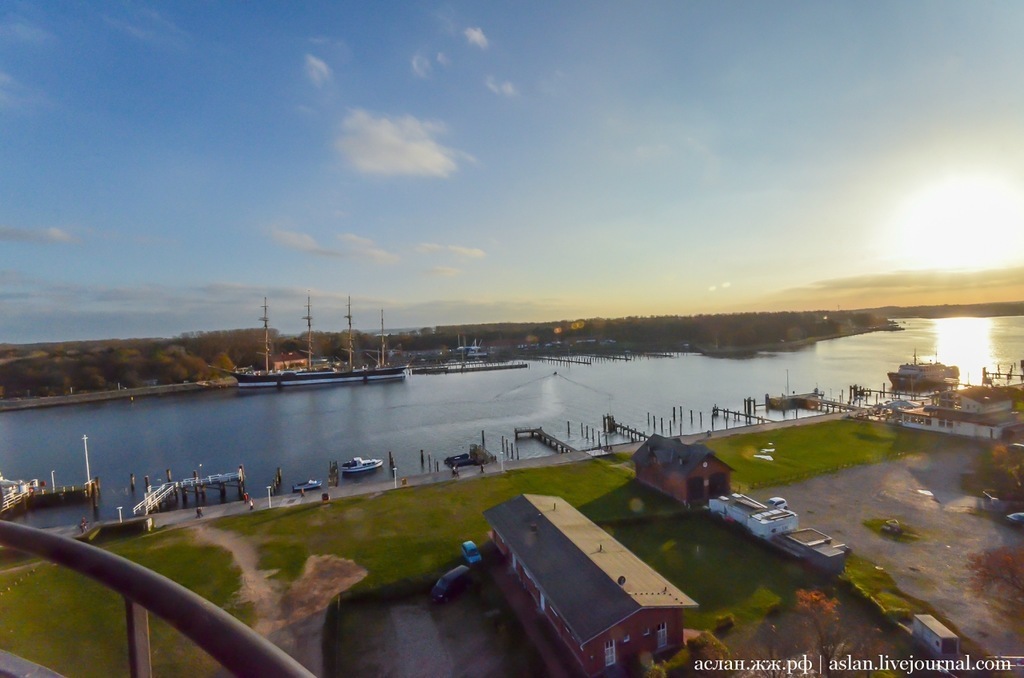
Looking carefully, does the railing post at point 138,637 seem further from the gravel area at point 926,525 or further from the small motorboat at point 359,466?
the small motorboat at point 359,466

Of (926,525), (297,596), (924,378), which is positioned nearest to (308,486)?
(297,596)

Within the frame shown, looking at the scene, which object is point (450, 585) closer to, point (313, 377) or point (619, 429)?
point (619, 429)

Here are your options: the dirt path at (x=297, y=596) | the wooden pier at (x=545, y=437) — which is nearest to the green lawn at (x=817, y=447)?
the wooden pier at (x=545, y=437)

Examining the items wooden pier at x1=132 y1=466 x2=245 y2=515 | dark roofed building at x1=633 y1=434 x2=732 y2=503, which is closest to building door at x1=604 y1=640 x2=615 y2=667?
dark roofed building at x1=633 y1=434 x2=732 y2=503

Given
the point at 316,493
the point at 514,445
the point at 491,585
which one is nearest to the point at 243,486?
the point at 316,493

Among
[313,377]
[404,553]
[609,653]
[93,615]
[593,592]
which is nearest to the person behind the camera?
[609,653]

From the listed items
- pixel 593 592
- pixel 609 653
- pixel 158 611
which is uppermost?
pixel 158 611
